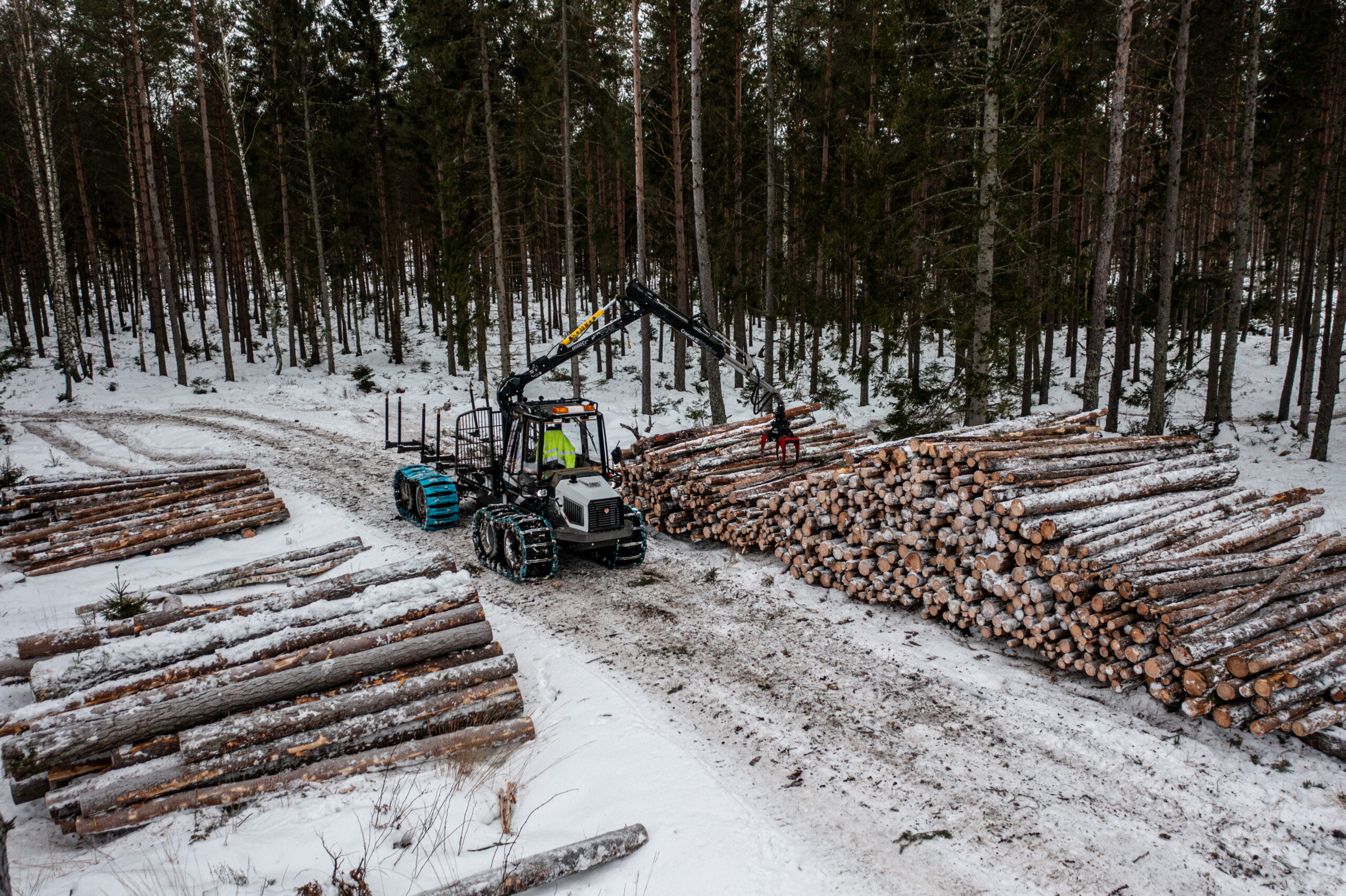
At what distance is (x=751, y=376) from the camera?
1170 cm

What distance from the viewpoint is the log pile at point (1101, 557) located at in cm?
602

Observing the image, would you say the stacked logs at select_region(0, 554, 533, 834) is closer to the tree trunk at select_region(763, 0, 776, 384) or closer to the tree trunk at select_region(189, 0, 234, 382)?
the tree trunk at select_region(763, 0, 776, 384)

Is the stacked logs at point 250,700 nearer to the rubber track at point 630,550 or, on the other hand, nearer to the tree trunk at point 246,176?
the rubber track at point 630,550

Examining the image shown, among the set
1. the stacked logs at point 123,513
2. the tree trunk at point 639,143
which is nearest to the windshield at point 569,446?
the stacked logs at point 123,513

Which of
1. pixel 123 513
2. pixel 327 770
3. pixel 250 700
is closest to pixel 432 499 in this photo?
pixel 123 513

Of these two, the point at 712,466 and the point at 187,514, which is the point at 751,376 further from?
the point at 187,514

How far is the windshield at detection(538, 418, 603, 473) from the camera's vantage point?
10.5 metres

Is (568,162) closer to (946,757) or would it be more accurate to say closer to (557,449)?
(557,449)

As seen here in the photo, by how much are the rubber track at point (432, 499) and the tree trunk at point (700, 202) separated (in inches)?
288

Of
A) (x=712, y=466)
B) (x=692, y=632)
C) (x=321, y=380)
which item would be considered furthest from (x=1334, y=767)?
(x=321, y=380)

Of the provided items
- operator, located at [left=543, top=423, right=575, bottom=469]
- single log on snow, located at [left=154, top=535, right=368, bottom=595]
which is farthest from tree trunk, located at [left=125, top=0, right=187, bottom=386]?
operator, located at [left=543, top=423, right=575, bottom=469]

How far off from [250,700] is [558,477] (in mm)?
5526

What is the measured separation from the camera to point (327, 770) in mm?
5223

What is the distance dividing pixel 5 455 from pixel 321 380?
1262cm
